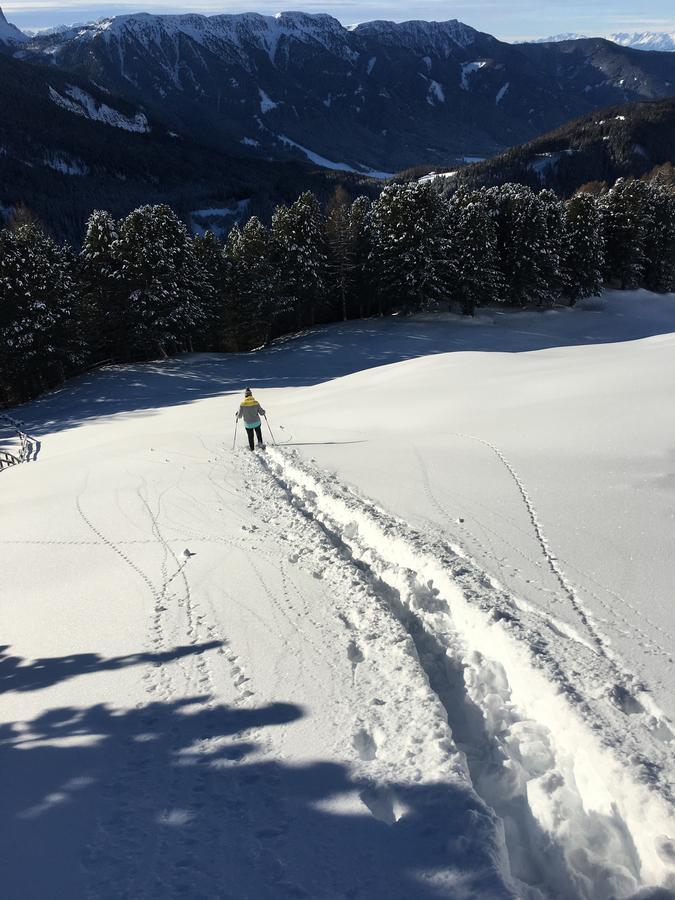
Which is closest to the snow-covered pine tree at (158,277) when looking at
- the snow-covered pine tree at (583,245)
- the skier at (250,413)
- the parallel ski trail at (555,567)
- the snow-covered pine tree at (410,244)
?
the snow-covered pine tree at (410,244)

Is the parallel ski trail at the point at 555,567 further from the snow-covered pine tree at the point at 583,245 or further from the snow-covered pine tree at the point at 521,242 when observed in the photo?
the snow-covered pine tree at the point at 583,245

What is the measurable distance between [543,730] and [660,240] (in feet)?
179

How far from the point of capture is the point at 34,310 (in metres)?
29.0

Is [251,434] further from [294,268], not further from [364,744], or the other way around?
[294,268]

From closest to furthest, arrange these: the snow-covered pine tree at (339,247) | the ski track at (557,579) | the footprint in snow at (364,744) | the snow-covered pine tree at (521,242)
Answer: the footprint in snow at (364,744), the ski track at (557,579), the snow-covered pine tree at (339,247), the snow-covered pine tree at (521,242)

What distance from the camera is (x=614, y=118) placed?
19438 centimetres

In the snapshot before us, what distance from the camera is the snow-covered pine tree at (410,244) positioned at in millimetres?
36188

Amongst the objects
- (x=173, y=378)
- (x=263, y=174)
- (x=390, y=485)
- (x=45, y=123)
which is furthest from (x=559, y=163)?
(x=390, y=485)

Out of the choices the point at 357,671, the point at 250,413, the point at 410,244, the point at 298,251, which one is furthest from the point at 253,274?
the point at 357,671

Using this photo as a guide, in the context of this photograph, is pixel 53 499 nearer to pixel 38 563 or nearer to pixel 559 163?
pixel 38 563

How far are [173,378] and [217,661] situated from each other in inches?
1027

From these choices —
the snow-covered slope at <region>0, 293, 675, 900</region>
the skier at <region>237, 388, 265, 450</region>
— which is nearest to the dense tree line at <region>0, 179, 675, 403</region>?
the skier at <region>237, 388, 265, 450</region>

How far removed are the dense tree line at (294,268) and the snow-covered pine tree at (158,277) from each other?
0.27 ft

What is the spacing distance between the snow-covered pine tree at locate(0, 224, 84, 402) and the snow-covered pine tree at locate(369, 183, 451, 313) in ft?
67.0
